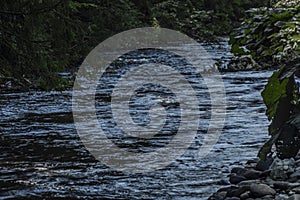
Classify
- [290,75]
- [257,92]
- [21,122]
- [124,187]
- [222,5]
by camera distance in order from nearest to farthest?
[290,75]
[124,187]
[21,122]
[257,92]
[222,5]

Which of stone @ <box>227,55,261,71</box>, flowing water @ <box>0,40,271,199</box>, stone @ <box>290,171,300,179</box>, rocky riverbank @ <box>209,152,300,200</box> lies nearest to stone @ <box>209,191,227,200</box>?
rocky riverbank @ <box>209,152,300,200</box>

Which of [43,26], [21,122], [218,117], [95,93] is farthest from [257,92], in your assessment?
[43,26]

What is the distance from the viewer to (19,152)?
20.9 feet

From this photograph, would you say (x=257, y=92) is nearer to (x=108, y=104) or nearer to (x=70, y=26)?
(x=108, y=104)

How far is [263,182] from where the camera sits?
194 inches

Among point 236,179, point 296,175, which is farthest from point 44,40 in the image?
point 296,175

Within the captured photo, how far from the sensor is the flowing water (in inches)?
198

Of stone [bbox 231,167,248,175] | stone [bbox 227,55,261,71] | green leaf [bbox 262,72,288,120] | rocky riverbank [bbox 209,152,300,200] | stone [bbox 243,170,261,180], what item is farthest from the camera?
stone [bbox 227,55,261,71]

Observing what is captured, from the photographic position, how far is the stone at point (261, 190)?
4.59m

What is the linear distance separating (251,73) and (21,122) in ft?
18.8

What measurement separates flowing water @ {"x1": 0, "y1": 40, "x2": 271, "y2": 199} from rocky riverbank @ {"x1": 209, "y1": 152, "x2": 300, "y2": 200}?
0.51 feet

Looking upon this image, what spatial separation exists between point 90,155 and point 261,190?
2210 mm

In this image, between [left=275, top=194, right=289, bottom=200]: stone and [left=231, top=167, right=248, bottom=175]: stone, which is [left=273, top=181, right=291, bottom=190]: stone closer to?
[left=275, top=194, right=289, bottom=200]: stone

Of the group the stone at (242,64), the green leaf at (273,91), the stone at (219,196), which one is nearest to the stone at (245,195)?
the stone at (219,196)
